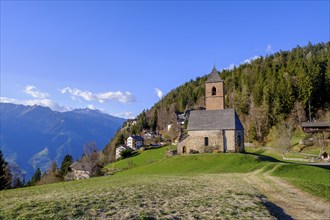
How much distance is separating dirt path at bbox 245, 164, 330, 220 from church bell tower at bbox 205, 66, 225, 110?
86.5 ft

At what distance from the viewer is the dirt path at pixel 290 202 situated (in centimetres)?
1544

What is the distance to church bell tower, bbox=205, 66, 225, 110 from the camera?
167ft

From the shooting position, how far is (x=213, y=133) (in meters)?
45.0

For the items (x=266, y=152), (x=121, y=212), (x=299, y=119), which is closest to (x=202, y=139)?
(x=266, y=152)

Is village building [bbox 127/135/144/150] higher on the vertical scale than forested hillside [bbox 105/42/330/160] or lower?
lower

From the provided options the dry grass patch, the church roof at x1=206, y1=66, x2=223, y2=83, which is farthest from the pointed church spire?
the dry grass patch

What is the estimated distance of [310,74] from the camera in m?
87.8

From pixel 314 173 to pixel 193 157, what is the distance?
1577cm

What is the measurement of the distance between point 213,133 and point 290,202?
27129mm

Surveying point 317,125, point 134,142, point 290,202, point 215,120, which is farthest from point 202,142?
point 134,142

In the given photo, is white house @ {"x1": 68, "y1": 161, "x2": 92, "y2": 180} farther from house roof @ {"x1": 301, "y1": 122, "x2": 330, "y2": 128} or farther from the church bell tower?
house roof @ {"x1": 301, "y1": 122, "x2": 330, "y2": 128}

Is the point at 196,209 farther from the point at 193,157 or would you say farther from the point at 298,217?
the point at 193,157

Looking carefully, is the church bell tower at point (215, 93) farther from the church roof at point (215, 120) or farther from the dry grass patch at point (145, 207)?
the dry grass patch at point (145, 207)

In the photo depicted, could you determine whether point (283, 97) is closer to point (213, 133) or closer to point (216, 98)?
point (216, 98)
